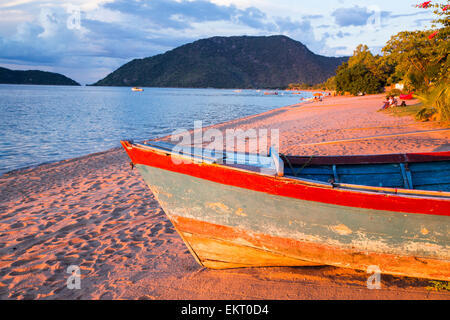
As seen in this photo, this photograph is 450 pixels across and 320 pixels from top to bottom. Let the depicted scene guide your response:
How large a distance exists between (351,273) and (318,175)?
1407 mm

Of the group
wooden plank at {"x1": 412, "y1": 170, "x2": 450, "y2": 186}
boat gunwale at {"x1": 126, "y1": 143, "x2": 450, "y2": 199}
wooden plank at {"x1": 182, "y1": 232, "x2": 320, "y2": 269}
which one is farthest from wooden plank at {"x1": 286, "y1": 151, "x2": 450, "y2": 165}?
wooden plank at {"x1": 182, "y1": 232, "x2": 320, "y2": 269}

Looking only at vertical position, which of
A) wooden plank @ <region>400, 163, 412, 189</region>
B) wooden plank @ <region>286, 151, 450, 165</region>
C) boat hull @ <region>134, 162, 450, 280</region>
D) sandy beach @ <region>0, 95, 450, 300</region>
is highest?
wooden plank @ <region>286, 151, 450, 165</region>

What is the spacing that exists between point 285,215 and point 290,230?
20cm

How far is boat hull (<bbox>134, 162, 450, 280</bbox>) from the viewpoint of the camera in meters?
2.95

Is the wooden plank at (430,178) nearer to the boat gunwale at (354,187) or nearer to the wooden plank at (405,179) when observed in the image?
the wooden plank at (405,179)

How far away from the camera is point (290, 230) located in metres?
3.26

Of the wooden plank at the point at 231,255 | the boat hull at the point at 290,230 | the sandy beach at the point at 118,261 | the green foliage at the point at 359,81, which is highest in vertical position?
the green foliage at the point at 359,81

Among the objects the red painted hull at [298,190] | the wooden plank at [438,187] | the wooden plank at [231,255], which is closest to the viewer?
the red painted hull at [298,190]

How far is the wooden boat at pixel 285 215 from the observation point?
113 inches

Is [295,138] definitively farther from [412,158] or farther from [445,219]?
[445,219]

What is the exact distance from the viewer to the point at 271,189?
306 centimetres

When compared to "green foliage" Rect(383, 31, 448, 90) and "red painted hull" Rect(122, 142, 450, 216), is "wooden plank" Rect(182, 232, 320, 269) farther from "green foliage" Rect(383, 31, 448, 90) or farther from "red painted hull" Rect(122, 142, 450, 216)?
"green foliage" Rect(383, 31, 448, 90)

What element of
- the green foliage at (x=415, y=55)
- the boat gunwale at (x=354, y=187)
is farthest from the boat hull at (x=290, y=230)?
the green foliage at (x=415, y=55)

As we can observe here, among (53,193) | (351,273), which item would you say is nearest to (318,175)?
(351,273)
